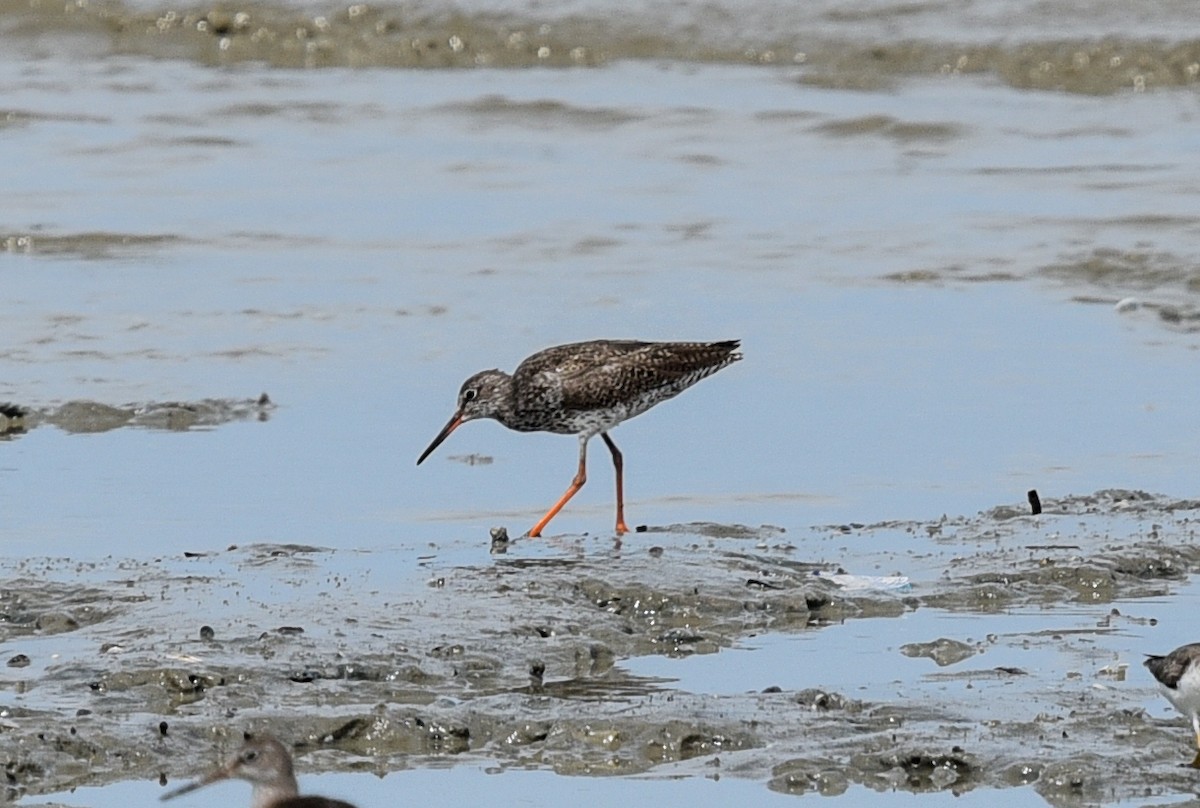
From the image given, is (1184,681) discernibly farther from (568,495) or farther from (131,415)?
(131,415)

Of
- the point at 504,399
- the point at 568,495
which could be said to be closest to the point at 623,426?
the point at 504,399

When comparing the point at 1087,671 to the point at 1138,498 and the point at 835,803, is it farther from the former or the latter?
the point at 1138,498

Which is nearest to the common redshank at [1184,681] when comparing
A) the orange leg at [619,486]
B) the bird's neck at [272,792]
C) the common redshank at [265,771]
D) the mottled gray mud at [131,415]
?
the common redshank at [265,771]

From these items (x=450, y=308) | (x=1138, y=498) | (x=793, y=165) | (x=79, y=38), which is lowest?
(x=1138, y=498)

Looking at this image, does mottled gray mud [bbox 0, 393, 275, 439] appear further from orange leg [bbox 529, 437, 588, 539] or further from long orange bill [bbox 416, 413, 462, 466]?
orange leg [bbox 529, 437, 588, 539]

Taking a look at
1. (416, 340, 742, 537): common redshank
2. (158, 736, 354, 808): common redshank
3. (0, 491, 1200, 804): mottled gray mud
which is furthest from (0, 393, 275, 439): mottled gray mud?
(158, 736, 354, 808): common redshank

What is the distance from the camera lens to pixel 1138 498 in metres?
10.6

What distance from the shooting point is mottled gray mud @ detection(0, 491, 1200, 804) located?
7.19 meters

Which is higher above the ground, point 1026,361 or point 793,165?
point 793,165

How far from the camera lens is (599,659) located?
836 centimetres

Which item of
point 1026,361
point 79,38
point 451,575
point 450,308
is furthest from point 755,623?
point 79,38

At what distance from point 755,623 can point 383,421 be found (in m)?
3.93

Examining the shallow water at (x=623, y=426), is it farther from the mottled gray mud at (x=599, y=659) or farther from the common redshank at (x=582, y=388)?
the common redshank at (x=582, y=388)

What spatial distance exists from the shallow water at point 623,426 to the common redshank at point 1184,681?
214 mm
